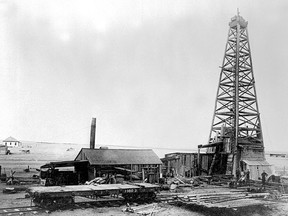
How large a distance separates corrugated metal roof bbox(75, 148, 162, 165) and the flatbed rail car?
6829 millimetres

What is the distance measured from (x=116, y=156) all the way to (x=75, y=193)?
1033cm

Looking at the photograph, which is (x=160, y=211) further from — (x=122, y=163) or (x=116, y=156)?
(x=116, y=156)

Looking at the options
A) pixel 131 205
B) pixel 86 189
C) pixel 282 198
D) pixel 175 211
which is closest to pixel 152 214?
pixel 175 211

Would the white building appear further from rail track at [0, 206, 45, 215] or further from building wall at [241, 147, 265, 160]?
rail track at [0, 206, 45, 215]

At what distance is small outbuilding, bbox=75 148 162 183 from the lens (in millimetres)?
23797

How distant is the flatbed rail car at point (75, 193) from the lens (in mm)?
14914

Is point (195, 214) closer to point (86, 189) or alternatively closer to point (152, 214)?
point (152, 214)

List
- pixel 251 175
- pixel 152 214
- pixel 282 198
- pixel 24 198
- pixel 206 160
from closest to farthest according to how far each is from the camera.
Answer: pixel 152 214 < pixel 24 198 < pixel 282 198 < pixel 251 175 < pixel 206 160

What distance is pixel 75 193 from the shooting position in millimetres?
15344

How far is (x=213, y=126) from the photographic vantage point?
3428 cm

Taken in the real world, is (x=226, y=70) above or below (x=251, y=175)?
above

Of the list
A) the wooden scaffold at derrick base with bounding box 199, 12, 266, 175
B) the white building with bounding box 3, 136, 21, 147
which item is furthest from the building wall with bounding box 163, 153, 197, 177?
the white building with bounding box 3, 136, 21, 147

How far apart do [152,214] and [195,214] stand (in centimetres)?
214

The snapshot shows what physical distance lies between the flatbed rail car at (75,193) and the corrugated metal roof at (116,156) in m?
6.83
